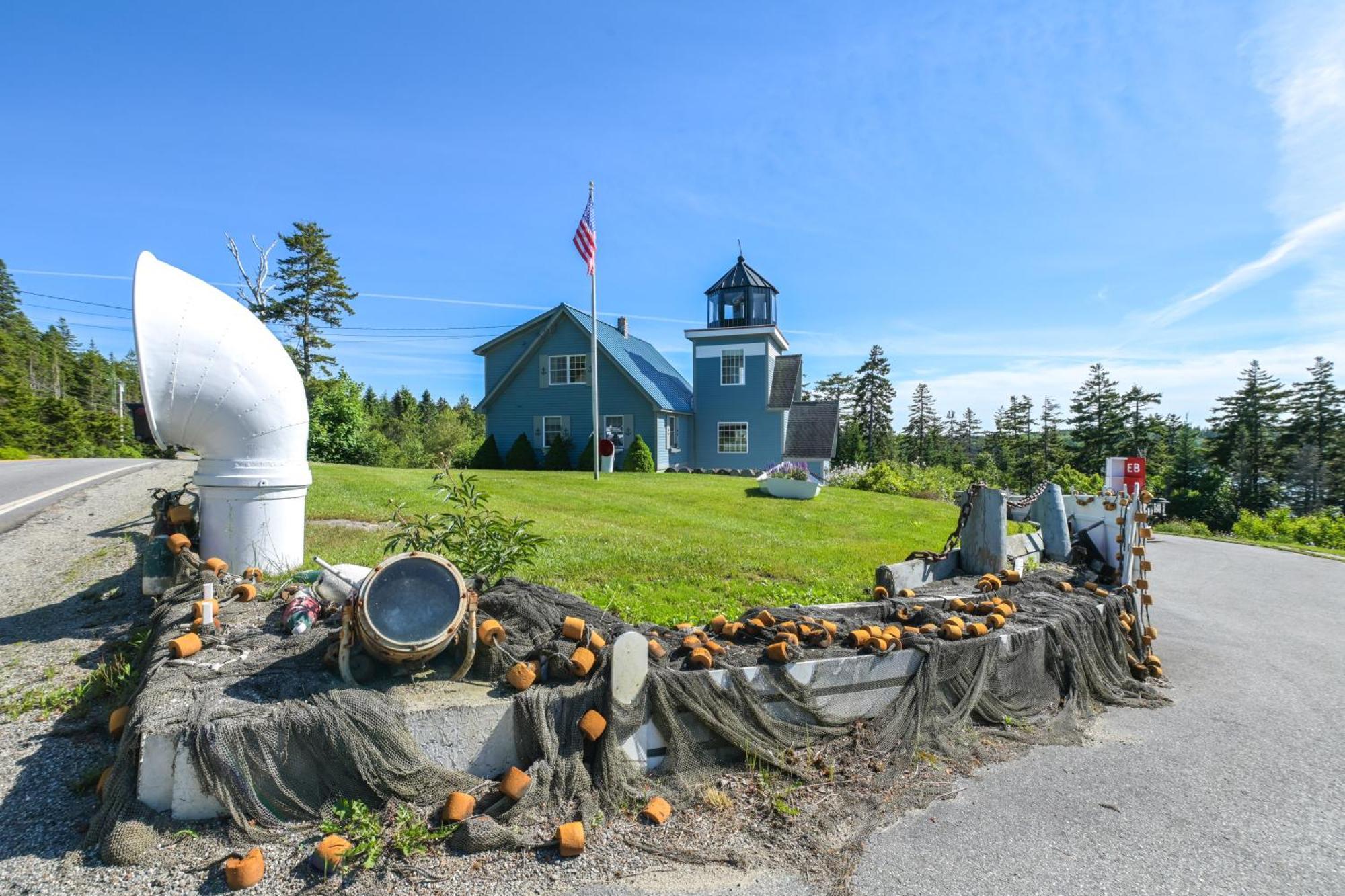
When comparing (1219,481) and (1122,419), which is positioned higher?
(1122,419)

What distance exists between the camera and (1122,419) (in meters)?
45.2

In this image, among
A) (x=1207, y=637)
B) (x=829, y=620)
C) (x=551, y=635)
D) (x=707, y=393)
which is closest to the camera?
(x=551, y=635)

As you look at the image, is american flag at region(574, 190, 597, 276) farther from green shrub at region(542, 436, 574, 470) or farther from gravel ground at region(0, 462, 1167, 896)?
gravel ground at region(0, 462, 1167, 896)

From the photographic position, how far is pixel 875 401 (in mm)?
55656

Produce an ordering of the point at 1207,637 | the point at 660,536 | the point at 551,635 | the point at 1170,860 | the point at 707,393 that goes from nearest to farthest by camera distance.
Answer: the point at 1170,860 → the point at 551,635 → the point at 1207,637 → the point at 660,536 → the point at 707,393

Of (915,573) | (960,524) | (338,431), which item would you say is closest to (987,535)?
(960,524)

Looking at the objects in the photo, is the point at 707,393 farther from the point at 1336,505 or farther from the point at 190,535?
the point at 1336,505

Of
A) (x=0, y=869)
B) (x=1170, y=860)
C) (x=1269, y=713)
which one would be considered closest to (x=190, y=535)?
(x=0, y=869)

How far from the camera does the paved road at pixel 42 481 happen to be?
9.48 m

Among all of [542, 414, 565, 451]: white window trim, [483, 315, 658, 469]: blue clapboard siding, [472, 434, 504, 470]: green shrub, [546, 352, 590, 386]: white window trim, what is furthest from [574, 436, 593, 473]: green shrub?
[472, 434, 504, 470]: green shrub

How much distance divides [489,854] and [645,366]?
2402 cm

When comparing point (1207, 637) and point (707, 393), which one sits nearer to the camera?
point (1207, 637)

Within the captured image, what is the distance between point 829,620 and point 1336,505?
5398 cm

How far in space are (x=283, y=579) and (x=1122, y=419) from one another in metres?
52.5
